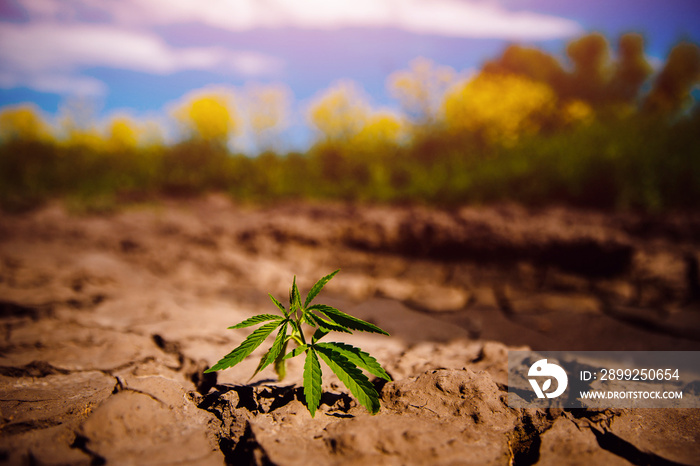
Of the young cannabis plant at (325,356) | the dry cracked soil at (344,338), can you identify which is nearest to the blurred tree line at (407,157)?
the dry cracked soil at (344,338)

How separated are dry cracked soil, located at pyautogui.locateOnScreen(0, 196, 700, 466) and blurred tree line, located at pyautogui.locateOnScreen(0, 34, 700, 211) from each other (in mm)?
601

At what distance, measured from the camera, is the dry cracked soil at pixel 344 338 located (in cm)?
93

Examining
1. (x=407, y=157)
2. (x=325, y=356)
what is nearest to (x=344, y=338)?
(x=325, y=356)

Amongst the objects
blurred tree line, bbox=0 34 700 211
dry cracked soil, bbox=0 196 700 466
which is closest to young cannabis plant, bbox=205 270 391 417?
dry cracked soil, bbox=0 196 700 466

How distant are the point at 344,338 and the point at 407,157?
190 inches

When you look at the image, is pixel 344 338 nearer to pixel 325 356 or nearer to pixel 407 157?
pixel 325 356

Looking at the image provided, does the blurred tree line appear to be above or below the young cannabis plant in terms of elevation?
above

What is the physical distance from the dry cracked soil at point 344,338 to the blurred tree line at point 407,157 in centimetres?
60

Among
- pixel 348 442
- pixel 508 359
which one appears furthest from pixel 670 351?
pixel 348 442

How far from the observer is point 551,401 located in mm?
1129

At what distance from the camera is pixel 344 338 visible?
1.71 meters

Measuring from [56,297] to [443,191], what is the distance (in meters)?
3.69

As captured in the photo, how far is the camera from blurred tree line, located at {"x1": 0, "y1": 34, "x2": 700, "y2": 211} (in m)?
3.77

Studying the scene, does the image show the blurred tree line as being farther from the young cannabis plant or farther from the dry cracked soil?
the young cannabis plant
